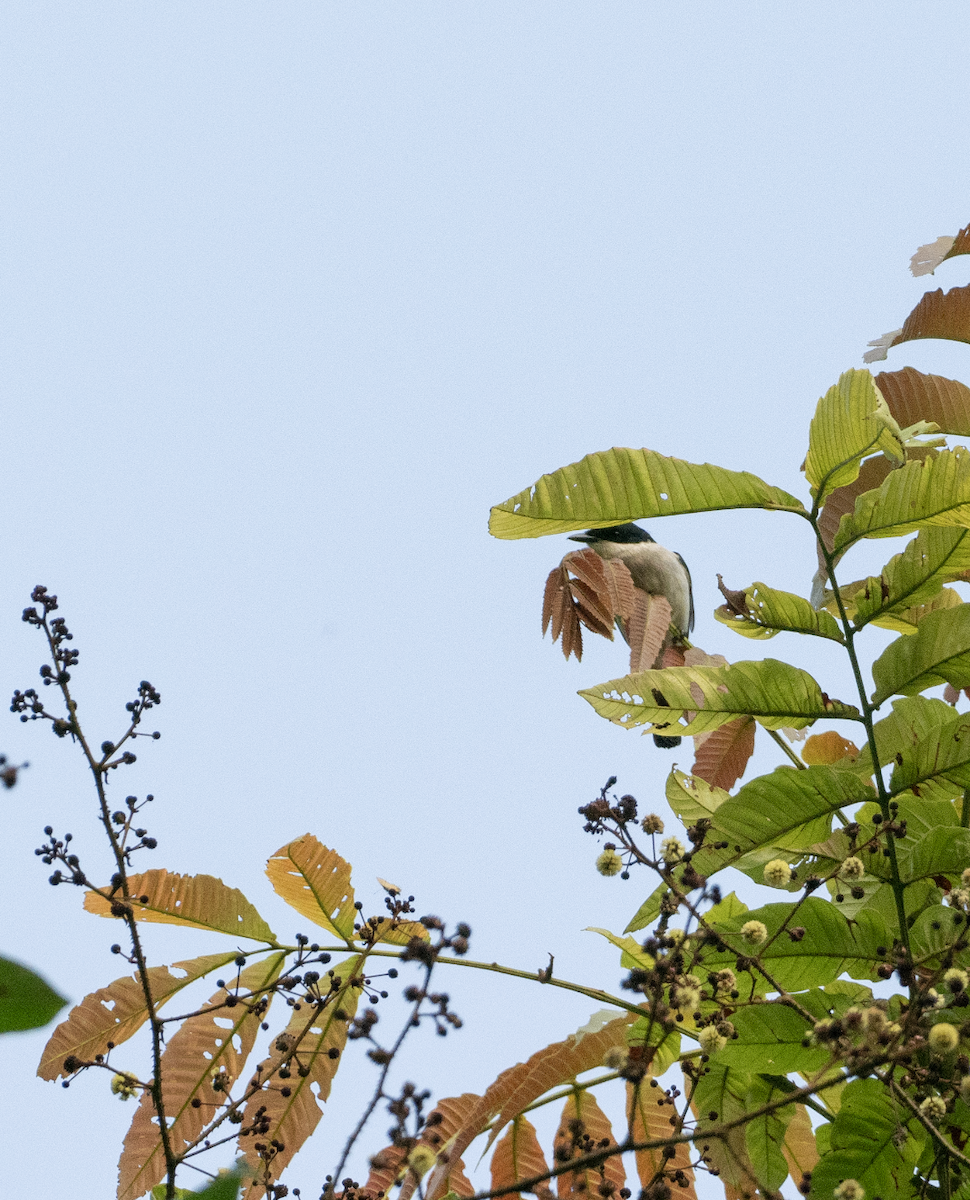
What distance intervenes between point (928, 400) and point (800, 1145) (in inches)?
63.8

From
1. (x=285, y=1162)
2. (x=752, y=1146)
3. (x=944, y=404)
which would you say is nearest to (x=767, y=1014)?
(x=752, y=1146)

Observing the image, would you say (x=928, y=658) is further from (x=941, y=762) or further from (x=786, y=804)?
(x=786, y=804)

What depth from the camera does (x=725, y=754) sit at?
112 inches

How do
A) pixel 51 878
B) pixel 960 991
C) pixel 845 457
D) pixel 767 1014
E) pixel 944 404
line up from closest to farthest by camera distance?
1. pixel 960 991
2. pixel 51 878
3. pixel 767 1014
4. pixel 845 457
5. pixel 944 404

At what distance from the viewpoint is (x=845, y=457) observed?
2.26 m

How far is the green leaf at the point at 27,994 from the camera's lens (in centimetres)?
68

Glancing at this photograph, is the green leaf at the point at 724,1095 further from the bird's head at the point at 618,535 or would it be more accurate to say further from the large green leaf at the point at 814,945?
the bird's head at the point at 618,535

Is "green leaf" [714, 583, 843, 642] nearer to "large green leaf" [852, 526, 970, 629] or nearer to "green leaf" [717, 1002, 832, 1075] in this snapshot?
"large green leaf" [852, 526, 970, 629]

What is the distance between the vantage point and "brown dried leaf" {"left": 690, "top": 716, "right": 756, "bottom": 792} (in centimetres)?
283

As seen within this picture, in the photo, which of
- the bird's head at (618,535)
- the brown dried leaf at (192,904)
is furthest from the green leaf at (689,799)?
the bird's head at (618,535)

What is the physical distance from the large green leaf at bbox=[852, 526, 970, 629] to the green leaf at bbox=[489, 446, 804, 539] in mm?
227

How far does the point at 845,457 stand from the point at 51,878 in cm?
154

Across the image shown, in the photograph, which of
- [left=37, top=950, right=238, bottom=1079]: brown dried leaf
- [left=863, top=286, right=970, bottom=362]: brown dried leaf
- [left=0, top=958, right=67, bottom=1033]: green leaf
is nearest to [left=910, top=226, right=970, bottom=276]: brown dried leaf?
[left=863, top=286, right=970, bottom=362]: brown dried leaf

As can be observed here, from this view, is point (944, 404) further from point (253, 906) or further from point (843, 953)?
point (253, 906)
